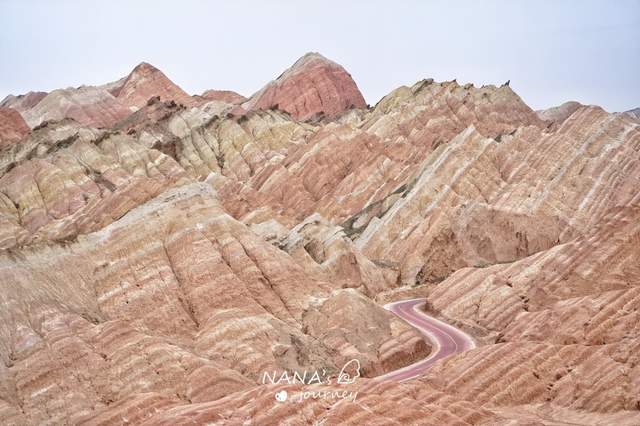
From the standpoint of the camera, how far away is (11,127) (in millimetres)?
160625

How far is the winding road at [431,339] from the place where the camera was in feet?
167

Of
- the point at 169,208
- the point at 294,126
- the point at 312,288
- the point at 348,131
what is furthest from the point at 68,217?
the point at 294,126

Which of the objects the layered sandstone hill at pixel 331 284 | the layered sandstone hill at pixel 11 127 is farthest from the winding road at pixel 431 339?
the layered sandstone hill at pixel 11 127

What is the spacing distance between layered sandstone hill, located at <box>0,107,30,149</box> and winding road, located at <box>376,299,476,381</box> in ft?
357

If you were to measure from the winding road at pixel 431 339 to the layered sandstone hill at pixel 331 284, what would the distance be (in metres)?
1.45

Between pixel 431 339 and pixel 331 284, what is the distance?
10010mm

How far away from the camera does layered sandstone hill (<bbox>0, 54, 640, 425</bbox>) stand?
38781 millimetres

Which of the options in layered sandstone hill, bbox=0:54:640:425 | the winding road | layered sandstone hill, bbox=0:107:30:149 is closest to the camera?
layered sandstone hill, bbox=0:54:640:425

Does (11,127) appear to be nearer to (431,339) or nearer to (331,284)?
(331,284)

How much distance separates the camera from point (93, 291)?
5319 cm

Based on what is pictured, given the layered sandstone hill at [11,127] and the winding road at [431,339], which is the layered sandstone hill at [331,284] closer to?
the winding road at [431,339]

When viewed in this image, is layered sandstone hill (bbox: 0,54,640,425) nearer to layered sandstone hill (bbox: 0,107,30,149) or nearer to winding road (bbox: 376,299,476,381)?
winding road (bbox: 376,299,476,381)

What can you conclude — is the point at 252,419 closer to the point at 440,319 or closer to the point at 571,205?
the point at 440,319

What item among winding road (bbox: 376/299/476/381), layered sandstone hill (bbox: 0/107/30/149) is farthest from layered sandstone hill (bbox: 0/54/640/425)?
layered sandstone hill (bbox: 0/107/30/149)
